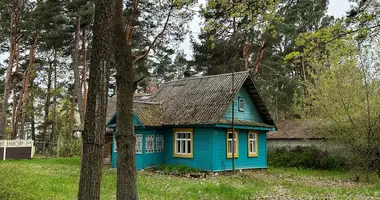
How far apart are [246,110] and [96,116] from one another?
672 inches

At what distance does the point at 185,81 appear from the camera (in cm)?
2320

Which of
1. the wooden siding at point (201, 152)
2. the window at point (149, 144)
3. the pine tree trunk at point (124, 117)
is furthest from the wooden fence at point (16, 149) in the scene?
the pine tree trunk at point (124, 117)

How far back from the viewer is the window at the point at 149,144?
18.9 metres

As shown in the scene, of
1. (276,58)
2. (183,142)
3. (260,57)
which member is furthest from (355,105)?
(276,58)

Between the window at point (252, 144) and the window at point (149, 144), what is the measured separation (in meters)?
5.86

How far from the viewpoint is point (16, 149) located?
76.0ft

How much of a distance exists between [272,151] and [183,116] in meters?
9.78

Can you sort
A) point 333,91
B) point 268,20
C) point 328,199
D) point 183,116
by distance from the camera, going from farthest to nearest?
point 183,116 < point 333,91 < point 328,199 < point 268,20

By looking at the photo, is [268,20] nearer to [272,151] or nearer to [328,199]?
[328,199]

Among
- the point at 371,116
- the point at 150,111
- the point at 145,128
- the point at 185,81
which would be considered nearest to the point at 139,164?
the point at 145,128

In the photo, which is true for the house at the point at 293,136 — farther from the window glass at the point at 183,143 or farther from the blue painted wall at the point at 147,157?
the blue painted wall at the point at 147,157

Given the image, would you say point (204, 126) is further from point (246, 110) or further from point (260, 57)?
point (260, 57)

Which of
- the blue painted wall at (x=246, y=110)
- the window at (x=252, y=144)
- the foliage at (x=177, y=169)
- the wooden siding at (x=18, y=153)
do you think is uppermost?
the blue painted wall at (x=246, y=110)

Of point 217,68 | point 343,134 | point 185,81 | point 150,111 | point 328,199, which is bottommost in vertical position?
point 328,199
